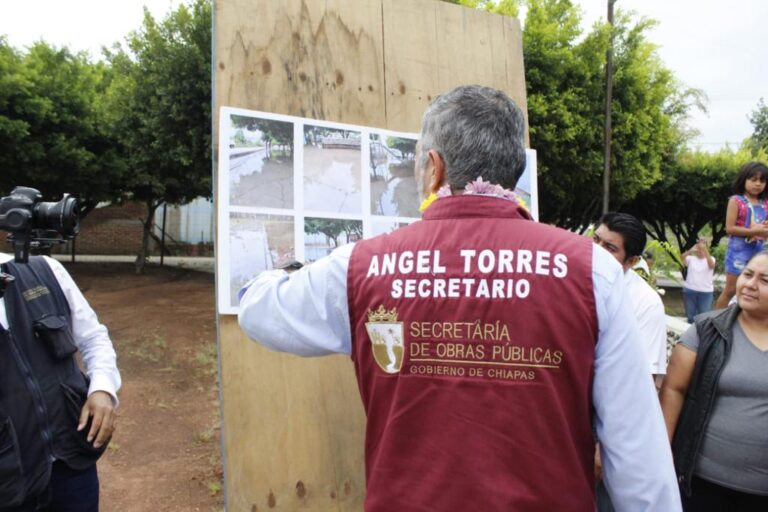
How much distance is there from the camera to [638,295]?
2.29m

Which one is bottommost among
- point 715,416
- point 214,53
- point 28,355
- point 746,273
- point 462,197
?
point 715,416

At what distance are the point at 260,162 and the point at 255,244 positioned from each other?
30cm

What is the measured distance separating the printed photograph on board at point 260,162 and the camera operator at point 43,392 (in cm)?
55

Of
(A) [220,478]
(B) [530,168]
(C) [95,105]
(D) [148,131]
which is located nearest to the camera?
(B) [530,168]

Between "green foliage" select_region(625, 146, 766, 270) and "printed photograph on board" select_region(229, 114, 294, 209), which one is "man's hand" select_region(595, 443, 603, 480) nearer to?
"printed photograph on board" select_region(229, 114, 294, 209)

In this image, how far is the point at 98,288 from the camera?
477 inches

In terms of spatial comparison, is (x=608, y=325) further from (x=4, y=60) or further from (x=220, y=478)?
(x=4, y=60)

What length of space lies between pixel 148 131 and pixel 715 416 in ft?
34.8

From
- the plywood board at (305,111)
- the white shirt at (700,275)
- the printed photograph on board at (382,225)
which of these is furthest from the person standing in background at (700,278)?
the printed photograph on board at (382,225)

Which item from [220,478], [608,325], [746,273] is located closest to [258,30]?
[608,325]

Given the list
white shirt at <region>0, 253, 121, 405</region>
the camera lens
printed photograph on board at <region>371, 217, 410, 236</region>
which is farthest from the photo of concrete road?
white shirt at <region>0, 253, 121, 405</region>

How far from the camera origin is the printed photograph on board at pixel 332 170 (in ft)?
7.34

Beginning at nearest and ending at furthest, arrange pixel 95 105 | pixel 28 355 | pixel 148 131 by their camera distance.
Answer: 1. pixel 28 355
2. pixel 148 131
3. pixel 95 105

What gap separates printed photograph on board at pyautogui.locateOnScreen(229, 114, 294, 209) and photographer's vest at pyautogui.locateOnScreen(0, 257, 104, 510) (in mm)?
685
